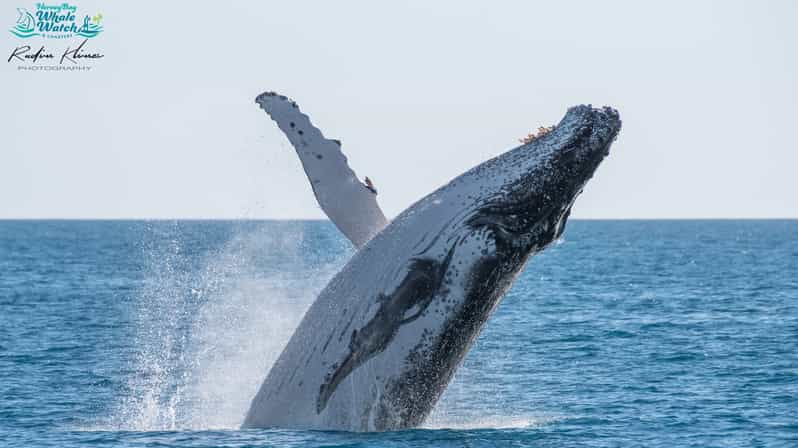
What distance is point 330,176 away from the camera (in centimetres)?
1370

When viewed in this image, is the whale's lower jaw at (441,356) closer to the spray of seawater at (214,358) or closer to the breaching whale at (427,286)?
the breaching whale at (427,286)

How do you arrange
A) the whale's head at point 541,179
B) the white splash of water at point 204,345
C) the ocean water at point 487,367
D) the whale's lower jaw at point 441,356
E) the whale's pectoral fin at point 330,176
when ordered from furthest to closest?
the white splash of water at point 204,345 < the ocean water at point 487,367 < the whale's pectoral fin at point 330,176 < the whale's lower jaw at point 441,356 < the whale's head at point 541,179

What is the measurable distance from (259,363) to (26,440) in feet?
33.5

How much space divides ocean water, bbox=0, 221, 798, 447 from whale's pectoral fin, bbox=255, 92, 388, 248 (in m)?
1.62

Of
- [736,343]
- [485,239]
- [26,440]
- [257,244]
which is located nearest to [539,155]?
[485,239]

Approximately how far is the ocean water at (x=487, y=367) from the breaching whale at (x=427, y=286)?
381 mm

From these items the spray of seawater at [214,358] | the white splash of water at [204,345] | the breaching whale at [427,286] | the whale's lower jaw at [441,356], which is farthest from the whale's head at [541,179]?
the white splash of water at [204,345]

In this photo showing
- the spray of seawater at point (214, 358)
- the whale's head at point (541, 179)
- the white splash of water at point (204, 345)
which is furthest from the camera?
the white splash of water at point (204, 345)

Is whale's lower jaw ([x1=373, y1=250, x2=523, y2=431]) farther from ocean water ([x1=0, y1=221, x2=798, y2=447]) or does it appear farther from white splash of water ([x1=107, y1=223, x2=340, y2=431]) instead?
white splash of water ([x1=107, y1=223, x2=340, y2=431])

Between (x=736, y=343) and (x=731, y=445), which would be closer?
(x=731, y=445)

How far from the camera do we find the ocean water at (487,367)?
640 inches

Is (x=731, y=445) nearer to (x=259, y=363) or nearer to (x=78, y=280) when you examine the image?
(x=259, y=363)

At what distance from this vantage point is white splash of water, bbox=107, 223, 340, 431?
1953 cm

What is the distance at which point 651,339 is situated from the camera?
3183 centimetres
